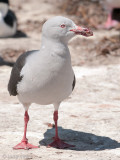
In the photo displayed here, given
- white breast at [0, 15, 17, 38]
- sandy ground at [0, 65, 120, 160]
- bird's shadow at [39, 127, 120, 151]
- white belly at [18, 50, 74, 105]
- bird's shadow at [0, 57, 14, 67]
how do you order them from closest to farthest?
white belly at [18, 50, 74, 105] → sandy ground at [0, 65, 120, 160] → bird's shadow at [39, 127, 120, 151] → bird's shadow at [0, 57, 14, 67] → white breast at [0, 15, 17, 38]

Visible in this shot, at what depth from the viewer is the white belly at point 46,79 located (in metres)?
4.79

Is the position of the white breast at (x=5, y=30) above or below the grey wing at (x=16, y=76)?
below

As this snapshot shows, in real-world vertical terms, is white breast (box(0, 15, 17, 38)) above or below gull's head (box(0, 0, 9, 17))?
below

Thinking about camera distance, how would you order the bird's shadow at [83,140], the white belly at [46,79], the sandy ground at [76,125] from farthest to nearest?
the bird's shadow at [83,140] → the sandy ground at [76,125] → the white belly at [46,79]

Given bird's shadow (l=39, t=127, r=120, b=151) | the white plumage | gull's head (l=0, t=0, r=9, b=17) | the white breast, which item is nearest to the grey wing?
the white plumage

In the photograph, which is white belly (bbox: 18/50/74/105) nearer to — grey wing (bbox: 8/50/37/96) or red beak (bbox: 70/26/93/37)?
grey wing (bbox: 8/50/37/96)

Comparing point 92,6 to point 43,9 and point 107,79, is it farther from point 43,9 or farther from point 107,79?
point 107,79

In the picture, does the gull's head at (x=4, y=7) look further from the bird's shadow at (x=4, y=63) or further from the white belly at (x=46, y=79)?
the white belly at (x=46, y=79)

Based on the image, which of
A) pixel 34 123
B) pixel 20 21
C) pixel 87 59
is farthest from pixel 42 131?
pixel 20 21

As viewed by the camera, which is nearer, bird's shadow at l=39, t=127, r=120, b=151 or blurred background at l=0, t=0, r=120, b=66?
bird's shadow at l=39, t=127, r=120, b=151

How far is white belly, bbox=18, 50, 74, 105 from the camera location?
4789 mm

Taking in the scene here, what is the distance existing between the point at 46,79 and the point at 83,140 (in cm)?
116

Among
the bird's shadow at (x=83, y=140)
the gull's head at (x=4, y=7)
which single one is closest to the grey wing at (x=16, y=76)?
the bird's shadow at (x=83, y=140)

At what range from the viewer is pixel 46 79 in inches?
188
